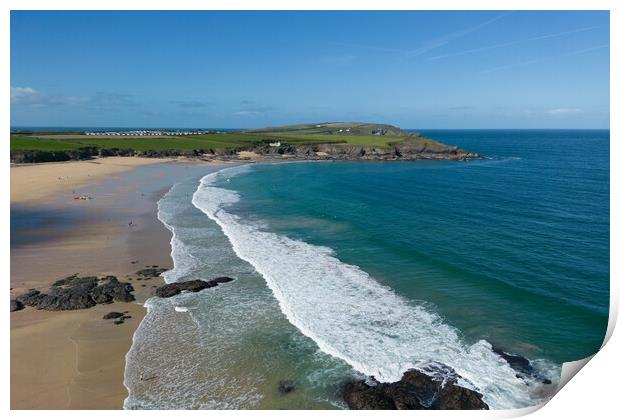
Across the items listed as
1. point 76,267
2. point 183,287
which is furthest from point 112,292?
point 76,267

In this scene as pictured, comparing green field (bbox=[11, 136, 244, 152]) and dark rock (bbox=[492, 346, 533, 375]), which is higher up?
green field (bbox=[11, 136, 244, 152])

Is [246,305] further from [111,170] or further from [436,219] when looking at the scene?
[111,170]

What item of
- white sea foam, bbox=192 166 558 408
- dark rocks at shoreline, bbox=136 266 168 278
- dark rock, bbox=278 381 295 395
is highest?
dark rocks at shoreline, bbox=136 266 168 278

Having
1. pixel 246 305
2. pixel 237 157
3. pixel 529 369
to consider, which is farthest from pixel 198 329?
pixel 237 157

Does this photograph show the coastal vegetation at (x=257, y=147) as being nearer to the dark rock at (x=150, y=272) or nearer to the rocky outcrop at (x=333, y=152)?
the rocky outcrop at (x=333, y=152)

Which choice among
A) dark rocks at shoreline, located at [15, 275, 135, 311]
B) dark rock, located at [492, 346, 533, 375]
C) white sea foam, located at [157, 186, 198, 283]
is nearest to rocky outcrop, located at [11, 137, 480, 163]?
white sea foam, located at [157, 186, 198, 283]

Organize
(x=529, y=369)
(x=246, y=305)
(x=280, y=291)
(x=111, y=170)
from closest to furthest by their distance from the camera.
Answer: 1. (x=529, y=369)
2. (x=246, y=305)
3. (x=280, y=291)
4. (x=111, y=170)

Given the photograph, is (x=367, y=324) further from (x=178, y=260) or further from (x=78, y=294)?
(x=78, y=294)

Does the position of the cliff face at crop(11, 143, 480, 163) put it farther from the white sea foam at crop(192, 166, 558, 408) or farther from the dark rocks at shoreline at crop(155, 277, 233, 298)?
the dark rocks at shoreline at crop(155, 277, 233, 298)
